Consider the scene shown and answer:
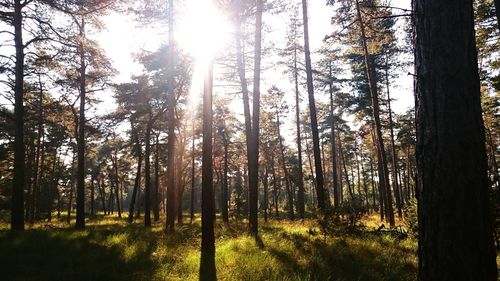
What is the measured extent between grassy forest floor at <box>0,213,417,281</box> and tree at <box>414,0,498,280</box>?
2.90 metres

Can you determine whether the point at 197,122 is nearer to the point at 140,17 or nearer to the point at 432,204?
the point at 140,17

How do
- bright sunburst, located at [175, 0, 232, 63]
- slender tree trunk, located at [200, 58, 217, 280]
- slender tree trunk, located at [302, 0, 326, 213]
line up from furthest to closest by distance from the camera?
slender tree trunk, located at [302, 0, 326, 213] → bright sunburst, located at [175, 0, 232, 63] → slender tree trunk, located at [200, 58, 217, 280]

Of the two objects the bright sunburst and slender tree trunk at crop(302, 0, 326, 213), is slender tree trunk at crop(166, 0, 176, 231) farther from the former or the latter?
slender tree trunk at crop(302, 0, 326, 213)

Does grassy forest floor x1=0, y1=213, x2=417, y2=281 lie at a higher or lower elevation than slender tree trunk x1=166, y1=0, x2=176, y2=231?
→ lower

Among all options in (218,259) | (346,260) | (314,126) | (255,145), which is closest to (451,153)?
(346,260)

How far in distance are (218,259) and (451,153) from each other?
19.5ft

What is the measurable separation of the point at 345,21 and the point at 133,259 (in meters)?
13.8

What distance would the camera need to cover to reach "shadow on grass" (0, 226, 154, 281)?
21.6 feet

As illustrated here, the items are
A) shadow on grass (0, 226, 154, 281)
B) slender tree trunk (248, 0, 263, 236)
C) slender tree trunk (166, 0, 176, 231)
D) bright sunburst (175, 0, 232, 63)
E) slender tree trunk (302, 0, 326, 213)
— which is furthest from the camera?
slender tree trunk (166, 0, 176, 231)

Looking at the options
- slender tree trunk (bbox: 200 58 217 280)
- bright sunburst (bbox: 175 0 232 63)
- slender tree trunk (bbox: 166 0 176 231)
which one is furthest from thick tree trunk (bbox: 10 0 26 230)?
slender tree trunk (bbox: 200 58 217 280)

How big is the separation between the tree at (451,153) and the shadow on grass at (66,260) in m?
5.11

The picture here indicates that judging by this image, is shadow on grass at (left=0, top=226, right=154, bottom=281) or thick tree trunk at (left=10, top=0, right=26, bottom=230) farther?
thick tree trunk at (left=10, top=0, right=26, bottom=230)

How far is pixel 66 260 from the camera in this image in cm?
777

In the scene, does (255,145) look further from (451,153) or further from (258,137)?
(451,153)
